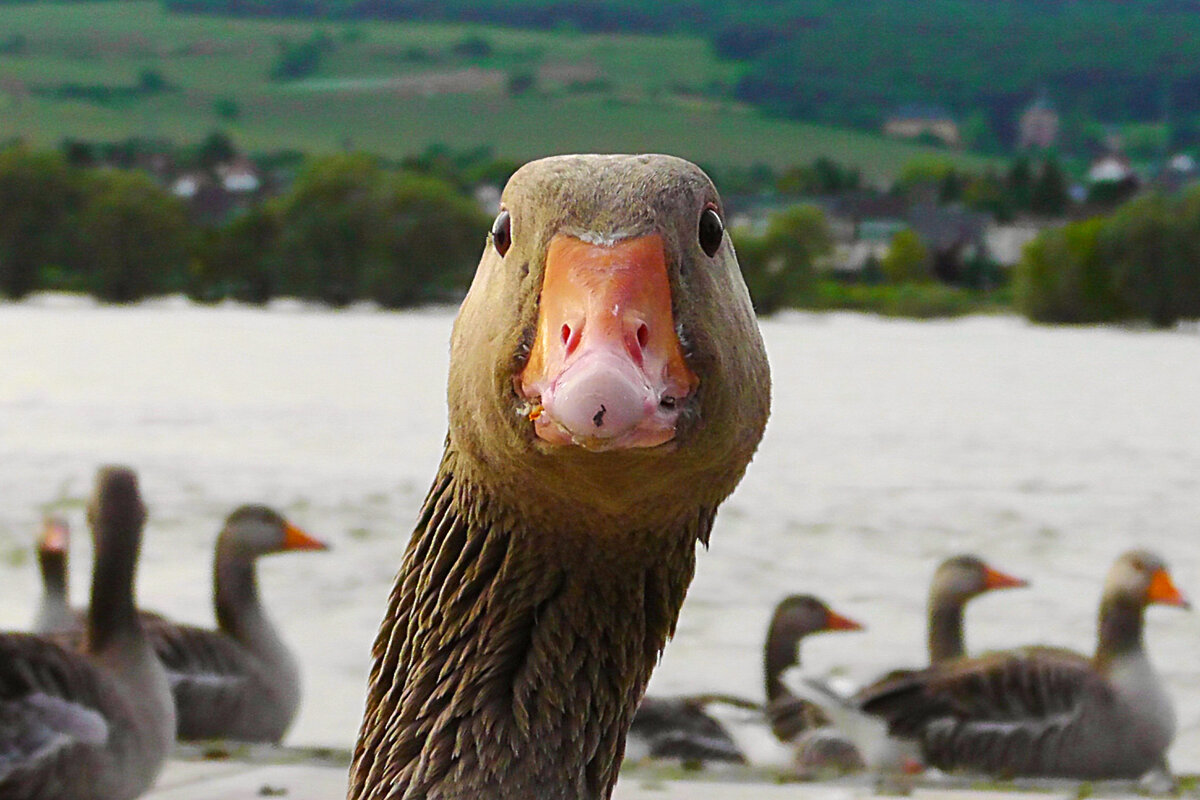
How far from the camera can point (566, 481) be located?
212 cm

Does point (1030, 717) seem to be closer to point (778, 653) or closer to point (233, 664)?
point (778, 653)

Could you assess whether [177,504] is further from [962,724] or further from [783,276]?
[783,276]

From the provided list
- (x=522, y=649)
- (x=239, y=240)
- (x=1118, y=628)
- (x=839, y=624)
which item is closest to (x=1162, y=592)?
(x=1118, y=628)

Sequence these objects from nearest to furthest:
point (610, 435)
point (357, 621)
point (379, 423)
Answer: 1. point (610, 435)
2. point (357, 621)
3. point (379, 423)

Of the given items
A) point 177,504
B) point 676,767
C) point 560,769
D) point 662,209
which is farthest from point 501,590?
point 177,504

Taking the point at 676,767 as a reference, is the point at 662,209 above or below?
above

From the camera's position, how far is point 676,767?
6.42m

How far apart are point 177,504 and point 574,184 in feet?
79.8

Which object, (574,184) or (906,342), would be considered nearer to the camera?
(574,184)

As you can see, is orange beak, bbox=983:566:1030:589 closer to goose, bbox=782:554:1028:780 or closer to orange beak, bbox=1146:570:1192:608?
goose, bbox=782:554:1028:780

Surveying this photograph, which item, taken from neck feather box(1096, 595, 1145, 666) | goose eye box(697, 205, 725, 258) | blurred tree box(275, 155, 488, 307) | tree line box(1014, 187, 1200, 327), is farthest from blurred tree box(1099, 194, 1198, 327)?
goose eye box(697, 205, 725, 258)

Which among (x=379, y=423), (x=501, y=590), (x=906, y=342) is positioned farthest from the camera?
(x=906, y=342)

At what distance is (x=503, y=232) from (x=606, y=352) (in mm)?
466

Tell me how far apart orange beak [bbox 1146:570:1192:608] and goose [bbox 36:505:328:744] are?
15.9ft
